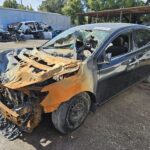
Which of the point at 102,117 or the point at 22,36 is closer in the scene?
the point at 102,117

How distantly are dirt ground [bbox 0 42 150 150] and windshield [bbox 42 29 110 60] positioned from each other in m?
1.13

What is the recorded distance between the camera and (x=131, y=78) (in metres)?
4.50

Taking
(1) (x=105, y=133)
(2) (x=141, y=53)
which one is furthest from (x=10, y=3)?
(1) (x=105, y=133)

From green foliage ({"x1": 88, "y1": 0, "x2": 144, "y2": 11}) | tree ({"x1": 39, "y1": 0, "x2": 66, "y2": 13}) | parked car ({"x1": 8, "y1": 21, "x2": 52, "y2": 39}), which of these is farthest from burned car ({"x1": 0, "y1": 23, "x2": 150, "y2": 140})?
tree ({"x1": 39, "y1": 0, "x2": 66, "y2": 13})

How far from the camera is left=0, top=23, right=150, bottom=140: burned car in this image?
2840mm

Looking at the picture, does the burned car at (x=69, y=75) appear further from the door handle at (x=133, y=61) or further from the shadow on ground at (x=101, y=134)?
the shadow on ground at (x=101, y=134)

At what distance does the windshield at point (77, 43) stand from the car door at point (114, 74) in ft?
0.87

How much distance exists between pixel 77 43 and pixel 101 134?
5.34 ft

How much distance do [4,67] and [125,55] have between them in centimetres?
214

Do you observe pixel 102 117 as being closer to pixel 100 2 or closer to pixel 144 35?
pixel 144 35

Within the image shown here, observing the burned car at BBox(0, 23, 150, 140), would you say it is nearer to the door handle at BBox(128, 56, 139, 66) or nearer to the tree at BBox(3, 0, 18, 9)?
the door handle at BBox(128, 56, 139, 66)

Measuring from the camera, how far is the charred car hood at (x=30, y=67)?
282 centimetres

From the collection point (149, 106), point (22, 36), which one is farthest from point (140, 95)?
point (22, 36)

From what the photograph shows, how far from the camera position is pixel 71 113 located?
3.25 meters
